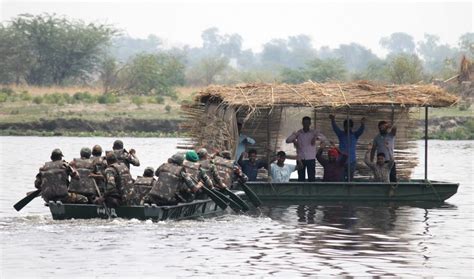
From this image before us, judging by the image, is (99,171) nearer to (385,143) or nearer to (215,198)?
(215,198)

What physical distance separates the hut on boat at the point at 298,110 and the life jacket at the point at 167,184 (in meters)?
3.21

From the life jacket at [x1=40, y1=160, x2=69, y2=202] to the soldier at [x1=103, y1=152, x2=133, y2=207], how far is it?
83cm

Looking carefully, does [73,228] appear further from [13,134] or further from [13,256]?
[13,134]

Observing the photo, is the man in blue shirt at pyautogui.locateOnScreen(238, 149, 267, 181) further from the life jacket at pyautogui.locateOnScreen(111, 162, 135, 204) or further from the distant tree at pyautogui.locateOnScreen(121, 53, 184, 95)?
the distant tree at pyautogui.locateOnScreen(121, 53, 184, 95)

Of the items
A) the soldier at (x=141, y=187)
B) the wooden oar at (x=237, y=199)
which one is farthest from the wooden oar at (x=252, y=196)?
the soldier at (x=141, y=187)

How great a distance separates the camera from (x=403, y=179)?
30766 mm

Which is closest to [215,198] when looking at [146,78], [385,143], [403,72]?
[385,143]

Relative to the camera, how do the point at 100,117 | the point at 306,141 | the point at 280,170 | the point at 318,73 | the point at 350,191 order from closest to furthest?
1. the point at 350,191
2. the point at 280,170
3. the point at 306,141
4. the point at 100,117
5. the point at 318,73

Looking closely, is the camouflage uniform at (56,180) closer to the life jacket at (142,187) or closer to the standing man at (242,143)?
the life jacket at (142,187)

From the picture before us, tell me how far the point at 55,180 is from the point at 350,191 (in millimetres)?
7525

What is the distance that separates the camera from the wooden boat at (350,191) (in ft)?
93.6

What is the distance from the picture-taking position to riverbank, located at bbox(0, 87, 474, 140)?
5978cm

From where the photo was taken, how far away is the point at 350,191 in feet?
94.4

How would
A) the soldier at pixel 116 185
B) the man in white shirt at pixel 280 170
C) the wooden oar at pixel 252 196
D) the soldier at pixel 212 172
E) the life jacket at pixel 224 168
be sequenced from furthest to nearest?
the man in white shirt at pixel 280 170
the wooden oar at pixel 252 196
the life jacket at pixel 224 168
the soldier at pixel 212 172
the soldier at pixel 116 185
